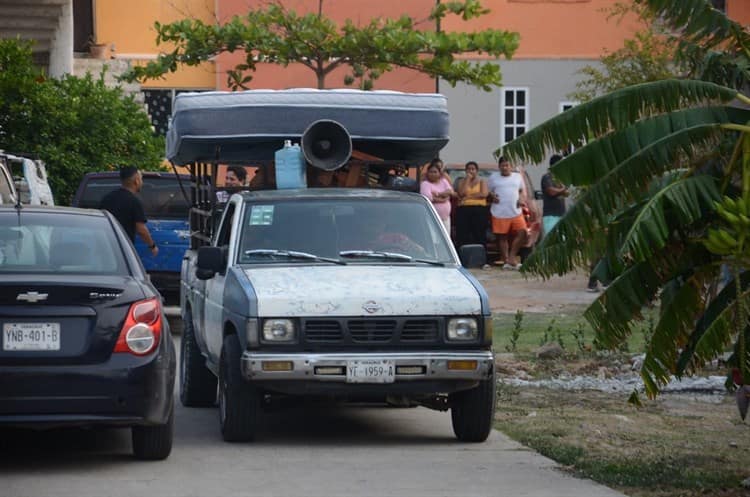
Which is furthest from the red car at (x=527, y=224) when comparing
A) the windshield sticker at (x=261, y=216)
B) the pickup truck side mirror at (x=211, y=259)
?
the pickup truck side mirror at (x=211, y=259)

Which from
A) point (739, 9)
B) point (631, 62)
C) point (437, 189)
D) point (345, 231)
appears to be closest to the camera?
point (345, 231)

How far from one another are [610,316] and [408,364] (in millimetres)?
1371

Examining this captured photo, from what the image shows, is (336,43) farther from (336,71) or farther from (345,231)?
(345,231)

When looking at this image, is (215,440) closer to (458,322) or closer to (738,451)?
(458,322)

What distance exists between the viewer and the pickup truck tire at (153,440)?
1014 centimetres

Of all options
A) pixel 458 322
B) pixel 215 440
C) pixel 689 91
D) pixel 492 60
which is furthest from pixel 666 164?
pixel 492 60

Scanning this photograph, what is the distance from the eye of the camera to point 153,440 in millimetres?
10180

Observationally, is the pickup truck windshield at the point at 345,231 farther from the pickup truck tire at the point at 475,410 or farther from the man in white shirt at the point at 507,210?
the man in white shirt at the point at 507,210

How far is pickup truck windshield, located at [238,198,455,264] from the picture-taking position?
11.8m

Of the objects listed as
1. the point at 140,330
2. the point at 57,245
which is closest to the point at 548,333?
the point at 57,245

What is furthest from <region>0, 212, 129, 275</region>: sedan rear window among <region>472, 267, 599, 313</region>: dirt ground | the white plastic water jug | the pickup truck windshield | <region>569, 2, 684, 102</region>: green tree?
<region>569, 2, 684, 102</region>: green tree

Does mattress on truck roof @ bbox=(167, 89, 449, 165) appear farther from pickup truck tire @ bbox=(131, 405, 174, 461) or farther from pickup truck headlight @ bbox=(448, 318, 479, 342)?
pickup truck tire @ bbox=(131, 405, 174, 461)

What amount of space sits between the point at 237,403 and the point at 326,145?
2980 mm

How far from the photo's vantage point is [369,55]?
29.3 metres
